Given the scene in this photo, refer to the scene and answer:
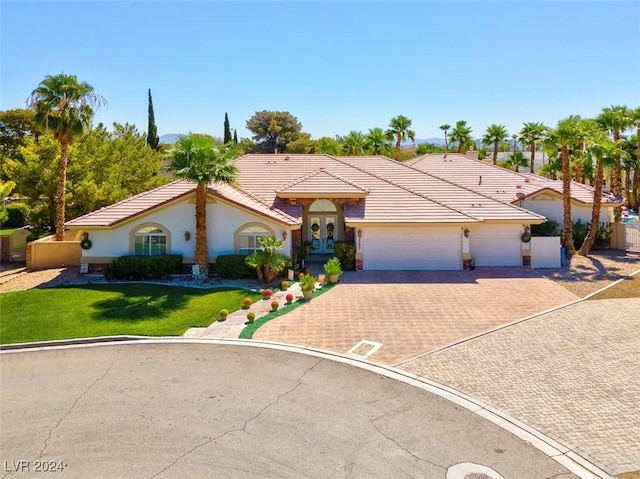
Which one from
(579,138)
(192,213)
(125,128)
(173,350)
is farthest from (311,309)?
(125,128)

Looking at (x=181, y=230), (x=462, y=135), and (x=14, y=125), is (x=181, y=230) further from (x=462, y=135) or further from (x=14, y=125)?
(x=14, y=125)

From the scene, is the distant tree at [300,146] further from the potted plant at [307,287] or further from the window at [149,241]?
the potted plant at [307,287]

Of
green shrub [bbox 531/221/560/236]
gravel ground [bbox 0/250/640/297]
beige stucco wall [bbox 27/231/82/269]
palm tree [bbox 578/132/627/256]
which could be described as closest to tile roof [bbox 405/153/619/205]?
green shrub [bbox 531/221/560/236]

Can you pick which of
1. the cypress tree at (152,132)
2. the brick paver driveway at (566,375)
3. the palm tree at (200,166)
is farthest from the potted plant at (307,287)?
the cypress tree at (152,132)

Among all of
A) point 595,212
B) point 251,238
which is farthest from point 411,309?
point 595,212

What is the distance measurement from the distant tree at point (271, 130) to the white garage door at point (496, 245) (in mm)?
54694

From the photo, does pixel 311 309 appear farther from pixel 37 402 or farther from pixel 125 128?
pixel 125 128

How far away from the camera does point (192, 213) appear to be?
22453mm

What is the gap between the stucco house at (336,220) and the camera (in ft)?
73.7

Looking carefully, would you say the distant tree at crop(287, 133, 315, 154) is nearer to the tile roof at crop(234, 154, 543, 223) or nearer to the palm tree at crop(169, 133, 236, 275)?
the tile roof at crop(234, 154, 543, 223)

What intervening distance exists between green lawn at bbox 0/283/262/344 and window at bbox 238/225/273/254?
3.59 meters

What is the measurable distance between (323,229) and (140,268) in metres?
11.1

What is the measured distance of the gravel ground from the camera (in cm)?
2011

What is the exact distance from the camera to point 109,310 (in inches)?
649
